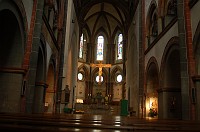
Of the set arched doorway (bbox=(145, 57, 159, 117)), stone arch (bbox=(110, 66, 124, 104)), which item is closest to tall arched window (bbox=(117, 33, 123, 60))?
stone arch (bbox=(110, 66, 124, 104))

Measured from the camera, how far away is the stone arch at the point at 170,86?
12.1 m

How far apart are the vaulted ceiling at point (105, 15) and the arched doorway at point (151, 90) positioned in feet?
35.5

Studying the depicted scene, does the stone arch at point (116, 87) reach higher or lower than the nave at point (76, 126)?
higher

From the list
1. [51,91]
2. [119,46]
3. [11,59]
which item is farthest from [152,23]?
[119,46]

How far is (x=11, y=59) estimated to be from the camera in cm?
809

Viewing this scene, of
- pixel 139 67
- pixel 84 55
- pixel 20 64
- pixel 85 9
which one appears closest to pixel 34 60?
pixel 20 64

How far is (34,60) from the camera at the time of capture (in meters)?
8.61

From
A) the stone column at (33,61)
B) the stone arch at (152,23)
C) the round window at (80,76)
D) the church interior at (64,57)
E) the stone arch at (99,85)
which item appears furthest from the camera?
the stone arch at (99,85)

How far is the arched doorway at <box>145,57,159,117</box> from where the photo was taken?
15.4 metres

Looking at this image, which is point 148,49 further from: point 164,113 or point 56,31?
point 56,31

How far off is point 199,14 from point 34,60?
6.76 metres

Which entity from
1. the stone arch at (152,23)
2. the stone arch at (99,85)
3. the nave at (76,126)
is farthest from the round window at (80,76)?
the nave at (76,126)

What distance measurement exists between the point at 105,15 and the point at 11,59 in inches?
1035

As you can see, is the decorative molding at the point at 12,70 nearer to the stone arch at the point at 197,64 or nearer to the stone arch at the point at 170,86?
the stone arch at the point at 197,64
